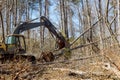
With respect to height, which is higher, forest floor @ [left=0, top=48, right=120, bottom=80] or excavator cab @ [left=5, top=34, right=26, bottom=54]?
excavator cab @ [left=5, top=34, right=26, bottom=54]

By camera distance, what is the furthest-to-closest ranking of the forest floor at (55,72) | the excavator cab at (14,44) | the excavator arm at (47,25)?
the excavator arm at (47,25) < the excavator cab at (14,44) < the forest floor at (55,72)

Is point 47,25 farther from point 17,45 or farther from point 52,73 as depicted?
point 52,73

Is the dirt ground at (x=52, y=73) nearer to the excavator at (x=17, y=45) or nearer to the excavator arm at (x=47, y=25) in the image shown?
the excavator at (x=17, y=45)

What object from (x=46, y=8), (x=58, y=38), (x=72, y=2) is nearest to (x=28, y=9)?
(x=46, y=8)

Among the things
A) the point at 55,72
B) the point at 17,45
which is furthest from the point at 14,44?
the point at 55,72

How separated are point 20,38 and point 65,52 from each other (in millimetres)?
2836

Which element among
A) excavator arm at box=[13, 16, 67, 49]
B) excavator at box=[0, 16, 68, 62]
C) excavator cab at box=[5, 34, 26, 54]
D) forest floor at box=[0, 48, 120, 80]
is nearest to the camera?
forest floor at box=[0, 48, 120, 80]

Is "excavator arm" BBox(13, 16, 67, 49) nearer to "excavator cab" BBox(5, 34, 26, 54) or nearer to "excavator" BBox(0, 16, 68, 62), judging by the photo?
"excavator" BBox(0, 16, 68, 62)

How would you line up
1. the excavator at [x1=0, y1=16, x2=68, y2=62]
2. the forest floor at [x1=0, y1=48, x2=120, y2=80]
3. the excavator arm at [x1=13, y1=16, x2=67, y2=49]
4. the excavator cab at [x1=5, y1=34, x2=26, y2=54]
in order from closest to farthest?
the forest floor at [x1=0, y1=48, x2=120, y2=80] < the excavator at [x1=0, y1=16, x2=68, y2=62] < the excavator cab at [x1=5, y1=34, x2=26, y2=54] < the excavator arm at [x1=13, y1=16, x2=67, y2=49]

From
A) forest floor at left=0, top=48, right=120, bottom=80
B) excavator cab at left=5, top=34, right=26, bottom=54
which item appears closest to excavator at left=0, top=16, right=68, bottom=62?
excavator cab at left=5, top=34, right=26, bottom=54

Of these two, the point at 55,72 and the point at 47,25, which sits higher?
the point at 47,25

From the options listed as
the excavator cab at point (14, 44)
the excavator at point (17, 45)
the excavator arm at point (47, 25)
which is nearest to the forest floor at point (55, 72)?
the excavator at point (17, 45)

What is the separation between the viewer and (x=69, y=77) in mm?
10203

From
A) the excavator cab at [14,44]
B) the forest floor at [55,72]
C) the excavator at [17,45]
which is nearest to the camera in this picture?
the forest floor at [55,72]
